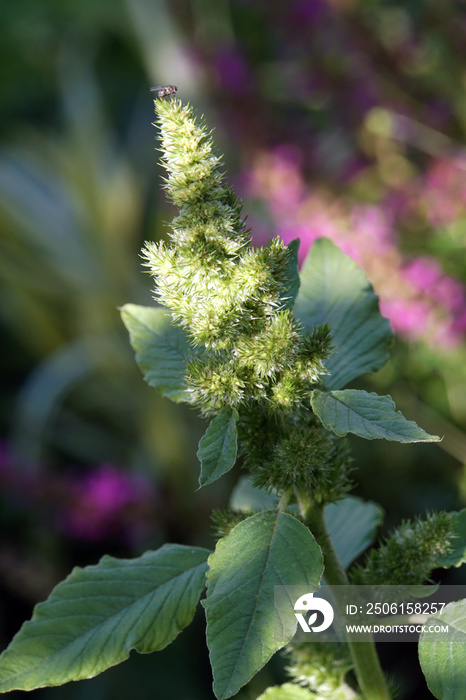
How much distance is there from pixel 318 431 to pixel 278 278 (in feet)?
0.35

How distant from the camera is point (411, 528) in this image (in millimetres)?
497

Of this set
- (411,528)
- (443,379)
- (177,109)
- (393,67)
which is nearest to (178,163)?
(177,109)

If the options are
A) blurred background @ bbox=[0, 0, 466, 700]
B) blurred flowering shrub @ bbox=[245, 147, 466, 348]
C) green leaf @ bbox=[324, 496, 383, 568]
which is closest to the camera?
green leaf @ bbox=[324, 496, 383, 568]

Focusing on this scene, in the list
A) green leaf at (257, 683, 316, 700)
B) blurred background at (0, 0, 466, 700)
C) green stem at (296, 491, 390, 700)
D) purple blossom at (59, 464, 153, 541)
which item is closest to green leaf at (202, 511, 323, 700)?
green stem at (296, 491, 390, 700)

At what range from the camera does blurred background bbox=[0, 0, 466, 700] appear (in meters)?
1.50

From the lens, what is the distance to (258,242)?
156 cm

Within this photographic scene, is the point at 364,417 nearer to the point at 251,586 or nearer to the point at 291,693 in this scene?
the point at 251,586

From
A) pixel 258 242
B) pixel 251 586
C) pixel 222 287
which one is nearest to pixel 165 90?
pixel 222 287

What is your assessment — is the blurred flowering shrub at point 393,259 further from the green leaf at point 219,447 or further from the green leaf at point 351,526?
the green leaf at point 219,447

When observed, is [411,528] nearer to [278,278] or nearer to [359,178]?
[278,278]

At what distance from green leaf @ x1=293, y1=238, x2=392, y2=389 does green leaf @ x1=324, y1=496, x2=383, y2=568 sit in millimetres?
149

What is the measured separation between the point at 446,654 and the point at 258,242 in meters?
1.22

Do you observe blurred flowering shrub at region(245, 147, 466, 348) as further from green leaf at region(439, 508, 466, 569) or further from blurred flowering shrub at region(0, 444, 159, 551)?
green leaf at region(439, 508, 466, 569)

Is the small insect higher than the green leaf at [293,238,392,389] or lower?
higher
